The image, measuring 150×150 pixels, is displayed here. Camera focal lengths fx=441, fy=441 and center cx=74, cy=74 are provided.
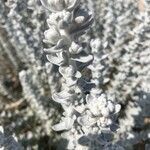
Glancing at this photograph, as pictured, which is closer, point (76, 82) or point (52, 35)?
point (52, 35)

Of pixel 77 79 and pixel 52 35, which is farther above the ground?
pixel 52 35

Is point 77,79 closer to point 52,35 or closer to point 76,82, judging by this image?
point 76,82

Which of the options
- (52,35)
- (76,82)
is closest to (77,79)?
(76,82)

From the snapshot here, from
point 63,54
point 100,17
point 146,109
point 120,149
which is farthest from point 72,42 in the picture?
point 100,17

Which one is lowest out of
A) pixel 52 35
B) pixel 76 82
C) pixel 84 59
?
pixel 76 82

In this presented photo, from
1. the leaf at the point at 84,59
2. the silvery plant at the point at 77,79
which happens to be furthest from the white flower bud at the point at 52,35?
the leaf at the point at 84,59

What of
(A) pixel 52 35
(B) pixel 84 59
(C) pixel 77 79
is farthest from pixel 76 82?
(A) pixel 52 35

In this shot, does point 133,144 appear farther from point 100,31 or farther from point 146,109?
point 100,31

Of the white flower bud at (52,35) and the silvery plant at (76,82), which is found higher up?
the white flower bud at (52,35)

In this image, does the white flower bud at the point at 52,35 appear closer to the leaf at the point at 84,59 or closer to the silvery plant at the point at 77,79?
the silvery plant at the point at 77,79

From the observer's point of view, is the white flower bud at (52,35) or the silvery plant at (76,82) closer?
the white flower bud at (52,35)
